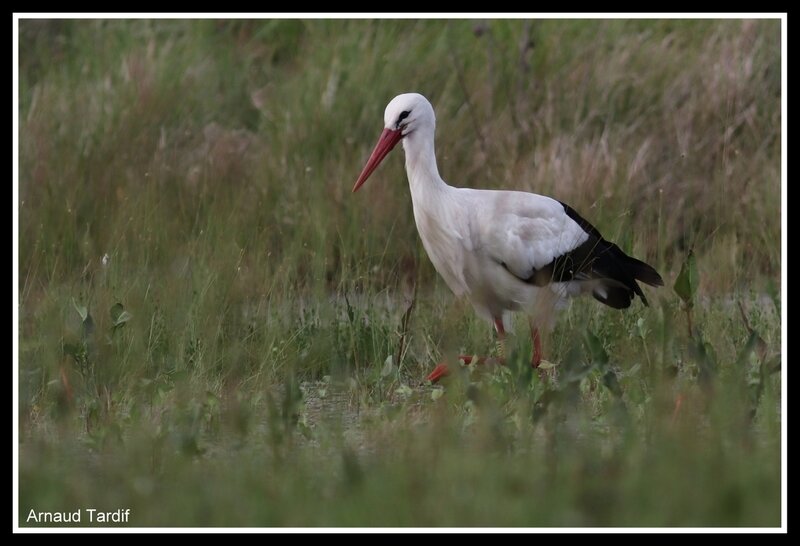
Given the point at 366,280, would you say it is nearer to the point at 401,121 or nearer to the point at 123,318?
the point at 401,121

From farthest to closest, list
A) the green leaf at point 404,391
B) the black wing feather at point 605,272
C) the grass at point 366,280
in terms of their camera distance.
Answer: the black wing feather at point 605,272 < the green leaf at point 404,391 < the grass at point 366,280

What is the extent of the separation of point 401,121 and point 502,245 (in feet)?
2.05

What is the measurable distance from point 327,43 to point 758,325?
11.9 ft

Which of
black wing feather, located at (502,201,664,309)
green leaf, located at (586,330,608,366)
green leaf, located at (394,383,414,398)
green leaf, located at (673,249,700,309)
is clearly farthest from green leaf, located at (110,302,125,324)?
green leaf, located at (673,249,700,309)

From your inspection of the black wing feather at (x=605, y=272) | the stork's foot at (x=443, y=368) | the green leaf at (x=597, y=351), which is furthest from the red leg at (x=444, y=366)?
the green leaf at (x=597, y=351)

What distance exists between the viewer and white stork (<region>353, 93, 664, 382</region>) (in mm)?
5480

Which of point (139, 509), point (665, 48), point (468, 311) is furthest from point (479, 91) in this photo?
point (139, 509)

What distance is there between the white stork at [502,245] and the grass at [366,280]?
162 mm

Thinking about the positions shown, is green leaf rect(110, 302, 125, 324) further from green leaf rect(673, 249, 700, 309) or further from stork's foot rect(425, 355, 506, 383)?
green leaf rect(673, 249, 700, 309)

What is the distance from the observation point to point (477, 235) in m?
5.55

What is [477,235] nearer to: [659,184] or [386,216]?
[386,216]

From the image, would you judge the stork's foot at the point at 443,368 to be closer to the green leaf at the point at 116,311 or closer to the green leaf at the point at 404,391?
the green leaf at the point at 404,391

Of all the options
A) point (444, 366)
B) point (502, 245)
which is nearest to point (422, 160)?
point (502, 245)

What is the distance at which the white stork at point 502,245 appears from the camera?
548cm
